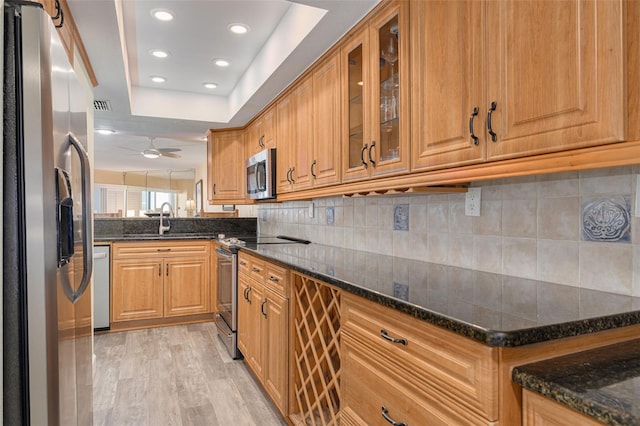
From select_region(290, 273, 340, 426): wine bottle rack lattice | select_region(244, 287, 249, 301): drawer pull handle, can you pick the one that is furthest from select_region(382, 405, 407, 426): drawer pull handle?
select_region(244, 287, 249, 301): drawer pull handle

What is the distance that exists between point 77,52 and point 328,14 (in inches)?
61.7

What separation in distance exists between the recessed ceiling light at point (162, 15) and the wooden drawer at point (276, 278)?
1.70 m

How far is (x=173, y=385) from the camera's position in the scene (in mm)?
2740

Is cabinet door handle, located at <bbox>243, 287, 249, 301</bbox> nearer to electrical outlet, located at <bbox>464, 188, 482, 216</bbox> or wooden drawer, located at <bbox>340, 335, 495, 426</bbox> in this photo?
wooden drawer, located at <bbox>340, 335, 495, 426</bbox>

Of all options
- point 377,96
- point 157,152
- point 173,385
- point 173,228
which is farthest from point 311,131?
point 157,152

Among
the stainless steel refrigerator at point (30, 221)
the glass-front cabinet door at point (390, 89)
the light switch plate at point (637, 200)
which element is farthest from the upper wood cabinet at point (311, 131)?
the stainless steel refrigerator at point (30, 221)

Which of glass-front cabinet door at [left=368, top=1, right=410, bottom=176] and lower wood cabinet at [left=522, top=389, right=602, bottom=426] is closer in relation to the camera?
lower wood cabinet at [left=522, top=389, right=602, bottom=426]

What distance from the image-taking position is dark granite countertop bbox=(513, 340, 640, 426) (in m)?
0.66

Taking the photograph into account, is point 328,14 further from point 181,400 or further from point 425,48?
point 181,400

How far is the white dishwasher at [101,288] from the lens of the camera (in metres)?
3.93

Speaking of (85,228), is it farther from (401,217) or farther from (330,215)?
(330,215)

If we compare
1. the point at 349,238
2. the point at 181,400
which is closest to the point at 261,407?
the point at 181,400

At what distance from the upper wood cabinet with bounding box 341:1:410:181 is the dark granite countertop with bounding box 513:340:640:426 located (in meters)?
0.97

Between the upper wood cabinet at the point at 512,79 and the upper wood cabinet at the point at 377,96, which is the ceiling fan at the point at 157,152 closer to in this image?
the upper wood cabinet at the point at 377,96
